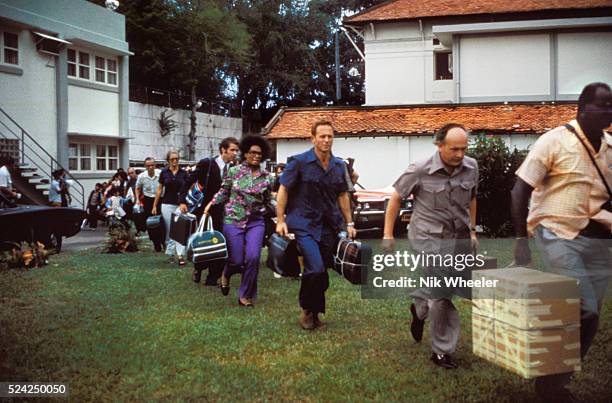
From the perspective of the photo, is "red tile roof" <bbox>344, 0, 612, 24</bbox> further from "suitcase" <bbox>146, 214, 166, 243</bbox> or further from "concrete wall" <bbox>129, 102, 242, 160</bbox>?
"suitcase" <bbox>146, 214, 166, 243</bbox>

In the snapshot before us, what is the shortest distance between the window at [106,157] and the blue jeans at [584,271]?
2432 cm

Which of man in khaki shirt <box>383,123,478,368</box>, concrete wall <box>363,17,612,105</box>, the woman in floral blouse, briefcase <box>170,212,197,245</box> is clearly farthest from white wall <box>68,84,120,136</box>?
man in khaki shirt <box>383,123,478,368</box>

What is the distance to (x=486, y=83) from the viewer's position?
26.1 meters

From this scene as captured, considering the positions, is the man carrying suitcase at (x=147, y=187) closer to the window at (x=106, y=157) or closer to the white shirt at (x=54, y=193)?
the white shirt at (x=54, y=193)

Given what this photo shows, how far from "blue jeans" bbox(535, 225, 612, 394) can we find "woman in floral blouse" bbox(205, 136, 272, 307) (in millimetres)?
3935

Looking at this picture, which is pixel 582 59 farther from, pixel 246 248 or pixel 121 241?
pixel 246 248

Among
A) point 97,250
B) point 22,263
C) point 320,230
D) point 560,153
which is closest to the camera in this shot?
point 560,153

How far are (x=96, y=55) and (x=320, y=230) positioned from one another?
72.7ft

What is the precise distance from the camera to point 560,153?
13.9ft

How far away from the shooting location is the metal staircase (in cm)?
2041

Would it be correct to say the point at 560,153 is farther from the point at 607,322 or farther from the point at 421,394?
the point at 607,322

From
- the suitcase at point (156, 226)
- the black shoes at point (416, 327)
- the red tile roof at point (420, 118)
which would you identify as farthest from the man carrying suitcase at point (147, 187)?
the red tile roof at point (420, 118)

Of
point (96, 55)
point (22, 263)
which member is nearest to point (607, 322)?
point (22, 263)

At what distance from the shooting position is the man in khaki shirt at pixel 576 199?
415 cm
